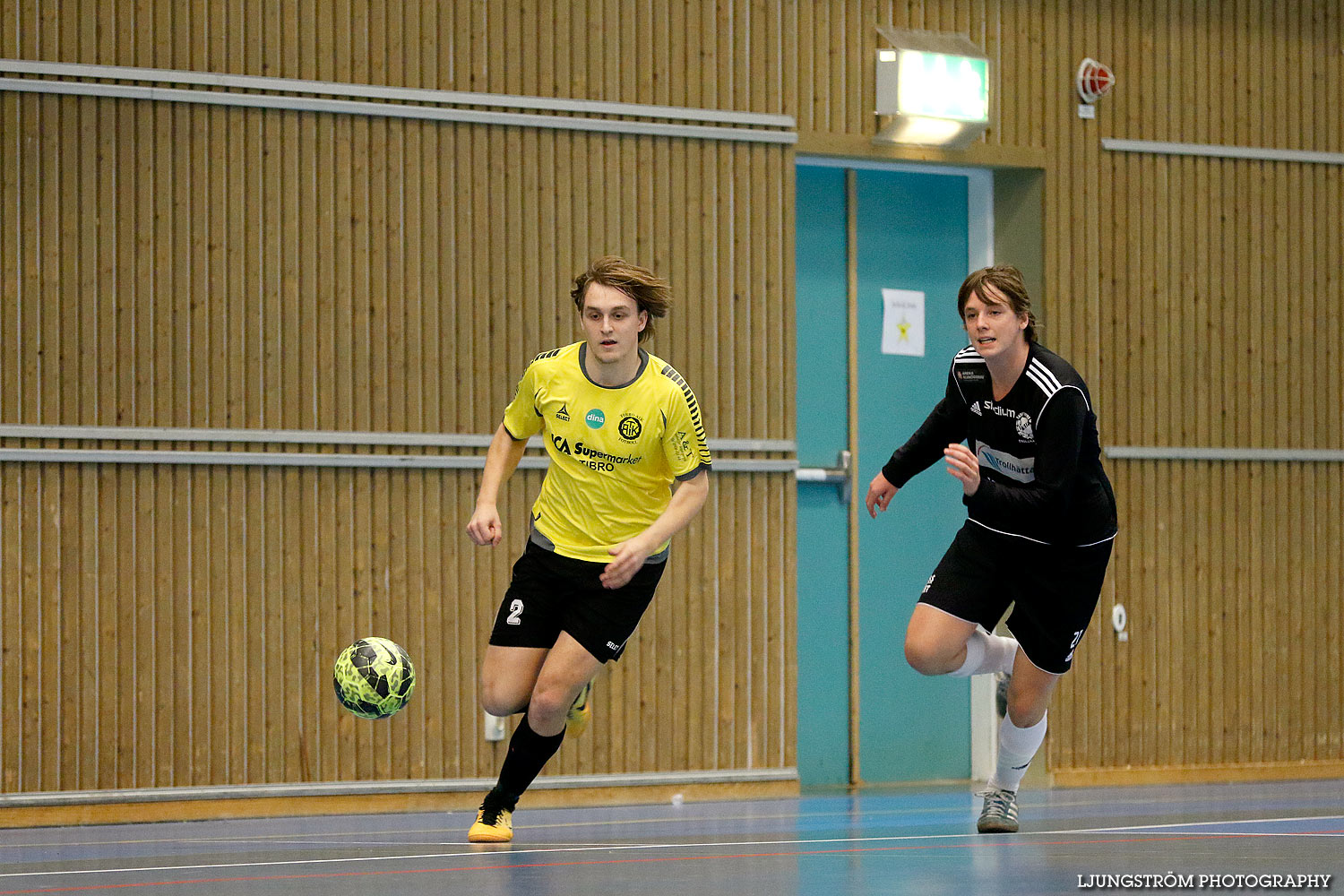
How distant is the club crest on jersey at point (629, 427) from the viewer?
528cm

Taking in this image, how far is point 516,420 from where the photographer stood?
17.8 ft

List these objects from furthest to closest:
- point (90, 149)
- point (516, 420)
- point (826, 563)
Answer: point (826, 563) < point (90, 149) < point (516, 420)

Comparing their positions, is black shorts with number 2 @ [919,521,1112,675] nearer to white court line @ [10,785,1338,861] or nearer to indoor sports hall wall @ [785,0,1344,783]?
white court line @ [10,785,1338,861]

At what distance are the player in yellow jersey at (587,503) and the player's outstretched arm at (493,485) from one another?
1cm

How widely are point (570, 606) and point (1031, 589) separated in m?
1.59

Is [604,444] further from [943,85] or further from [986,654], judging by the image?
[943,85]

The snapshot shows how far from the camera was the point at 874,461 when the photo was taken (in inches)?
346

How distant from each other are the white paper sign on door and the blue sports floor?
2.64 meters

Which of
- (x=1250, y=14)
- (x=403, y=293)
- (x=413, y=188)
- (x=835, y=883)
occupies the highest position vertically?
(x=1250, y=14)

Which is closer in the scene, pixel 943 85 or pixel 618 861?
pixel 618 861

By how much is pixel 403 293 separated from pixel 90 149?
1.57 meters

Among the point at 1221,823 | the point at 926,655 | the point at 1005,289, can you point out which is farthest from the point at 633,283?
the point at 1221,823

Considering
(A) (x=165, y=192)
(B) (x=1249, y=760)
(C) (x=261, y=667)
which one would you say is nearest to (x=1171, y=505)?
(B) (x=1249, y=760)

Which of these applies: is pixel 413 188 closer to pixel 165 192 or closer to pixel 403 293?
pixel 403 293
